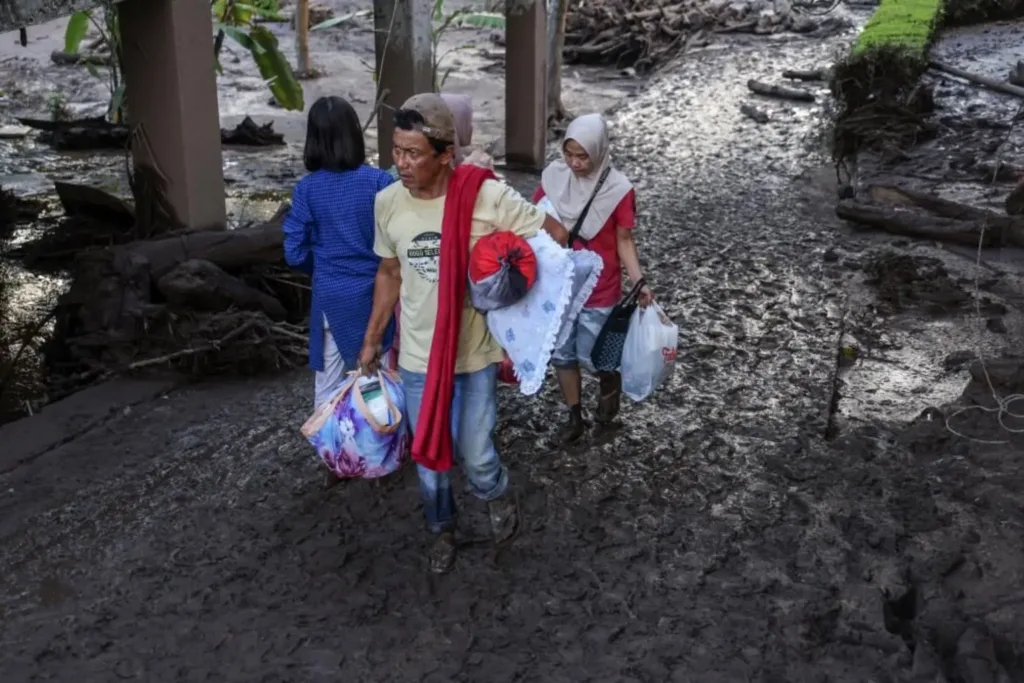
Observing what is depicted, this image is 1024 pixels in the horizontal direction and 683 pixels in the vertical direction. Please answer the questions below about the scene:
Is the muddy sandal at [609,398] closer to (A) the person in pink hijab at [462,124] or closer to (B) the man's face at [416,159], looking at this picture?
(A) the person in pink hijab at [462,124]

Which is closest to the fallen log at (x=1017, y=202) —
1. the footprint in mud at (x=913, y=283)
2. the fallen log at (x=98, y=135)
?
the footprint in mud at (x=913, y=283)

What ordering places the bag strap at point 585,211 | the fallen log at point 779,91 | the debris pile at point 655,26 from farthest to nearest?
1. the debris pile at point 655,26
2. the fallen log at point 779,91
3. the bag strap at point 585,211

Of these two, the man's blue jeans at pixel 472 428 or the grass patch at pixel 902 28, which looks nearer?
the man's blue jeans at pixel 472 428

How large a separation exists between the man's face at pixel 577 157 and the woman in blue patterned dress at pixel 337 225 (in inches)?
33.4

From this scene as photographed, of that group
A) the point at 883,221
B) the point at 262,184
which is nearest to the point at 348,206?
the point at 883,221

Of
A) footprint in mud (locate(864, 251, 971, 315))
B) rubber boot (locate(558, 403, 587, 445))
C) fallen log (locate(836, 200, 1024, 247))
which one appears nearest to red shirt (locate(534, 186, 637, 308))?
rubber boot (locate(558, 403, 587, 445))

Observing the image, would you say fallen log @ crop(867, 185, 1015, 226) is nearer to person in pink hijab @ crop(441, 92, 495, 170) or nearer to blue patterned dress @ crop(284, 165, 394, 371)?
person in pink hijab @ crop(441, 92, 495, 170)

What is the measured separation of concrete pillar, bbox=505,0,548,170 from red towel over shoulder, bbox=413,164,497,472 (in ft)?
24.4

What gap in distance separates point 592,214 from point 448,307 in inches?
53.8

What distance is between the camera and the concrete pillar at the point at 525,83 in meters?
11.1

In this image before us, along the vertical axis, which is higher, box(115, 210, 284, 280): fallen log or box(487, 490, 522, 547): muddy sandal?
box(115, 210, 284, 280): fallen log

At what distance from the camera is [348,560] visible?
457 cm

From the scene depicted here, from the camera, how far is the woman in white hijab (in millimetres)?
5051

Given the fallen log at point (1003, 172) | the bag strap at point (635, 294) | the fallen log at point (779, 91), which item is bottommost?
the fallen log at point (1003, 172)
